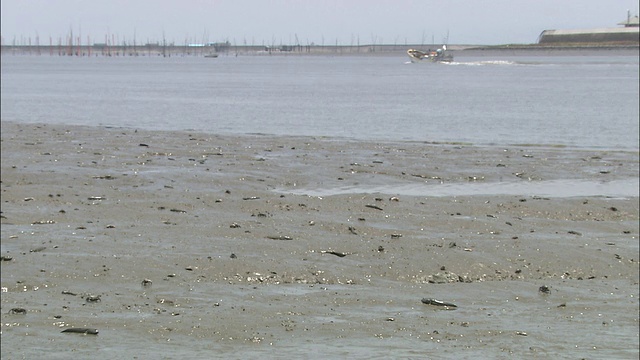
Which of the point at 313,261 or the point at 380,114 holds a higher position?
the point at 313,261

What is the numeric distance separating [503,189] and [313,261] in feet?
24.0

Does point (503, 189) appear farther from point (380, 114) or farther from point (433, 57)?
point (433, 57)

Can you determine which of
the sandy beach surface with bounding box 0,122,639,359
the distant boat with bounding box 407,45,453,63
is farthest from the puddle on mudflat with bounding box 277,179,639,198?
the distant boat with bounding box 407,45,453,63

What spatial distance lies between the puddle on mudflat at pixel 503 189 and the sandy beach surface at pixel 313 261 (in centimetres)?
6

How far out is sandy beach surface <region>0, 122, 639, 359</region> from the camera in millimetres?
7977

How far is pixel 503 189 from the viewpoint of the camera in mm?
17266

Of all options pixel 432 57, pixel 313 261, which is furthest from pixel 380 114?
pixel 432 57

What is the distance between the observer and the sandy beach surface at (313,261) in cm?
798

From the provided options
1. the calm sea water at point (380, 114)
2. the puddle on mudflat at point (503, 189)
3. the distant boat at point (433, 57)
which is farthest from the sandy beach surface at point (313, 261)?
the distant boat at point (433, 57)

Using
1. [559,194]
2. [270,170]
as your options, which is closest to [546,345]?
[559,194]

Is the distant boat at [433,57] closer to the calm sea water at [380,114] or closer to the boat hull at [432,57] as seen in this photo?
the boat hull at [432,57]

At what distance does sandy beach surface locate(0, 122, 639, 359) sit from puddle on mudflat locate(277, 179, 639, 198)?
0.06 m

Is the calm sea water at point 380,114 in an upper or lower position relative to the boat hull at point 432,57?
upper

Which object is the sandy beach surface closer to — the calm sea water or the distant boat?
the calm sea water
